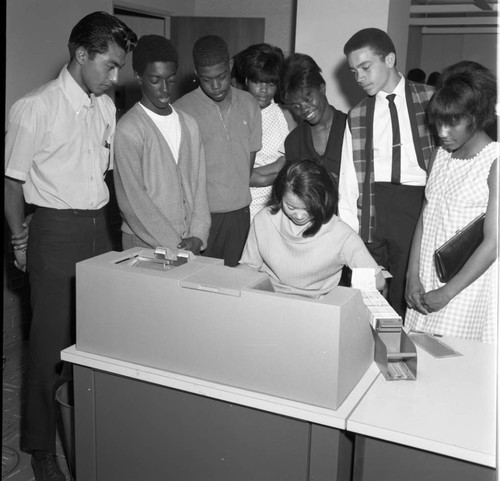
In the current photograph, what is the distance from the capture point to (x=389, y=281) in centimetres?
280

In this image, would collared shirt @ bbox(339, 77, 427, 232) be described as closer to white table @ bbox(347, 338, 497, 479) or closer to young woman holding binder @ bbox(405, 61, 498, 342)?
young woman holding binder @ bbox(405, 61, 498, 342)

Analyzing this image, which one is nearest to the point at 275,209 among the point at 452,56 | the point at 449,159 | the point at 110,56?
the point at 449,159

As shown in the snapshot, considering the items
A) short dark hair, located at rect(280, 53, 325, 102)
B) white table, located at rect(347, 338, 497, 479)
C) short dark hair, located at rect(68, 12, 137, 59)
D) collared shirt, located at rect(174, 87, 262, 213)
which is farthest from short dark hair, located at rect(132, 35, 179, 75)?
white table, located at rect(347, 338, 497, 479)

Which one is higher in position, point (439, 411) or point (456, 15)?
point (456, 15)

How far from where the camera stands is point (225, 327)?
1663 mm

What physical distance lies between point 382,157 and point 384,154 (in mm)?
14

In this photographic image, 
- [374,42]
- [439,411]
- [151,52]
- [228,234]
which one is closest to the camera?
[439,411]

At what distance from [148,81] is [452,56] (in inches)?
308

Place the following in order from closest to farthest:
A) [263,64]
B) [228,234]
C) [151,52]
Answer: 1. [151,52]
2. [228,234]
3. [263,64]

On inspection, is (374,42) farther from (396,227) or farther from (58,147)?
(58,147)

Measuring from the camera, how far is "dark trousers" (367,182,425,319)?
2.65 m

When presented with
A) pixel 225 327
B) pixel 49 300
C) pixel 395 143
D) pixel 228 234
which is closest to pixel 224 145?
pixel 228 234

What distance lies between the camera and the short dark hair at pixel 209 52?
260 cm

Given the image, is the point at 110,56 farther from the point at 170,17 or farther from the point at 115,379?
the point at 170,17
